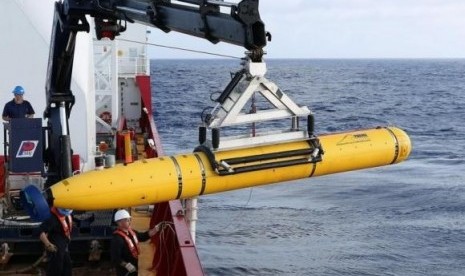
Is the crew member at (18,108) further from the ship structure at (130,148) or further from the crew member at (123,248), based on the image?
the crew member at (123,248)

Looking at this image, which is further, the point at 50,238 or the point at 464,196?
the point at 464,196

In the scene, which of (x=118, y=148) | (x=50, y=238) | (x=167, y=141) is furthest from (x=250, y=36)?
(x=167, y=141)

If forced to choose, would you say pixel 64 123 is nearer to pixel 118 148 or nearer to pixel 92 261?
pixel 92 261

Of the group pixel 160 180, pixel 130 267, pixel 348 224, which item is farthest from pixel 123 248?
pixel 348 224

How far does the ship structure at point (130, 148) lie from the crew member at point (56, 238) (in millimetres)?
219

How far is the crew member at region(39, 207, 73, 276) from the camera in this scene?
782cm

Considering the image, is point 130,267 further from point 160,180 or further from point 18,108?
point 18,108

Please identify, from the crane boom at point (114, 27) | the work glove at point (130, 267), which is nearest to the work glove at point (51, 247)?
the work glove at point (130, 267)

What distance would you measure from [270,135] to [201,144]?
752 millimetres

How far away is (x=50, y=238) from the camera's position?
7.99 metres

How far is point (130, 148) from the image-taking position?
9.47 metres

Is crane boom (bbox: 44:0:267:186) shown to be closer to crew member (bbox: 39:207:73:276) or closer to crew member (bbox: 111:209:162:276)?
crew member (bbox: 39:207:73:276)

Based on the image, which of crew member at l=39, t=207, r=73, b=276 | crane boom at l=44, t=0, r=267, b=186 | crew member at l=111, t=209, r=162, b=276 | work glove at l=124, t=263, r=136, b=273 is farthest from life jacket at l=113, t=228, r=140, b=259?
crane boom at l=44, t=0, r=267, b=186

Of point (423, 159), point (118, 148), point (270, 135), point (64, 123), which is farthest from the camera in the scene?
point (423, 159)
